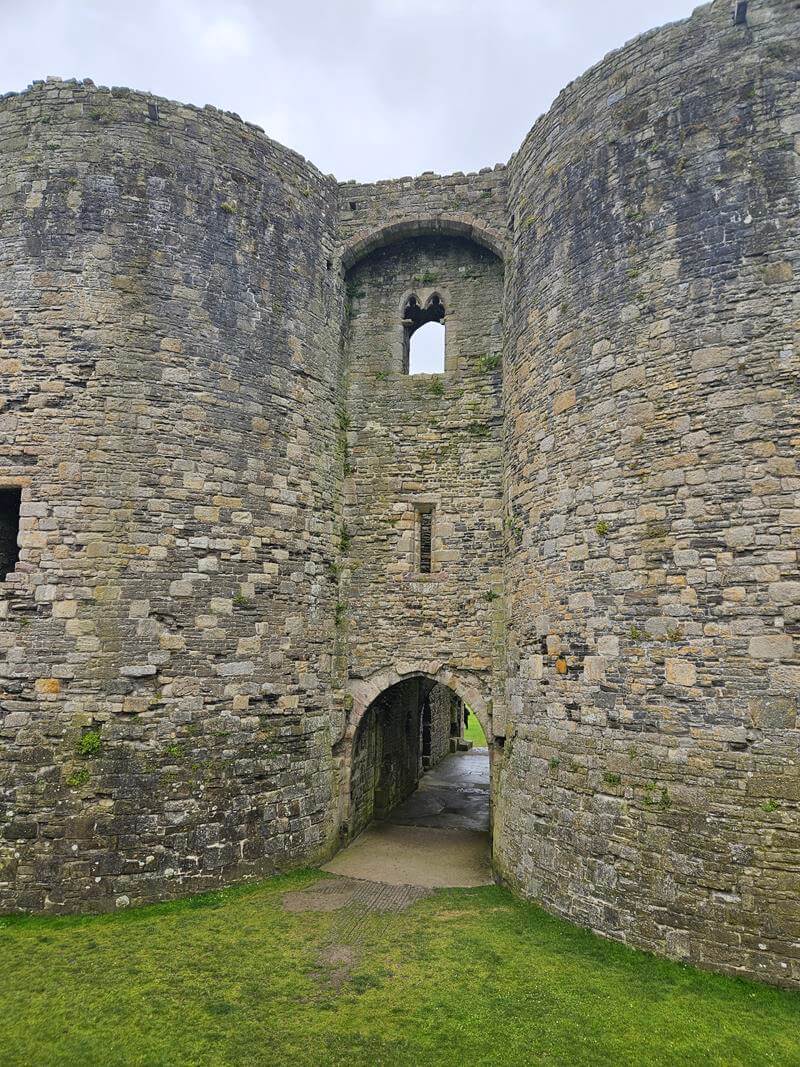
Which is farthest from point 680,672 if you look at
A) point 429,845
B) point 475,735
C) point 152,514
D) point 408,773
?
point 475,735

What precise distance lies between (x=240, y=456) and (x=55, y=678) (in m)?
3.66

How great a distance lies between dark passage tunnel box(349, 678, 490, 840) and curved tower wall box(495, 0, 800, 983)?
10.2 ft

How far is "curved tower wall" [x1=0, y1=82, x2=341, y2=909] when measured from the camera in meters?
8.23

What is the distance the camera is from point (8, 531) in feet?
29.7

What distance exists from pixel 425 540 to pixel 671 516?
458cm

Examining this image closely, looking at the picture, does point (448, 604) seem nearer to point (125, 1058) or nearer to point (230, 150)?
point (125, 1058)

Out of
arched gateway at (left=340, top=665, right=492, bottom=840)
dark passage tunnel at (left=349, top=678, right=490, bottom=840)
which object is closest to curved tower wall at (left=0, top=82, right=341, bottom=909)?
arched gateway at (left=340, top=665, right=492, bottom=840)

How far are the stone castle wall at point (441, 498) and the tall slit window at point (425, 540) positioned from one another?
0.26 metres

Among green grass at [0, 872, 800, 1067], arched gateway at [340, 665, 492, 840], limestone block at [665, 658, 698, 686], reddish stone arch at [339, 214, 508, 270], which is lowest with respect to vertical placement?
green grass at [0, 872, 800, 1067]

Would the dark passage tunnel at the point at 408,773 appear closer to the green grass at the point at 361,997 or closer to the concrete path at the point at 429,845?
the concrete path at the point at 429,845

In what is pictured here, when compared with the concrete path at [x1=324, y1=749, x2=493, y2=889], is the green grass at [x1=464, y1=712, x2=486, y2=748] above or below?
below

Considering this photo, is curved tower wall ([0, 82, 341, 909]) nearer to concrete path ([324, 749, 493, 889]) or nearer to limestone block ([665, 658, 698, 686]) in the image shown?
concrete path ([324, 749, 493, 889])

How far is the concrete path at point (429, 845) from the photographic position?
9602 millimetres

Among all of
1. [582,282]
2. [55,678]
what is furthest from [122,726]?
[582,282]
